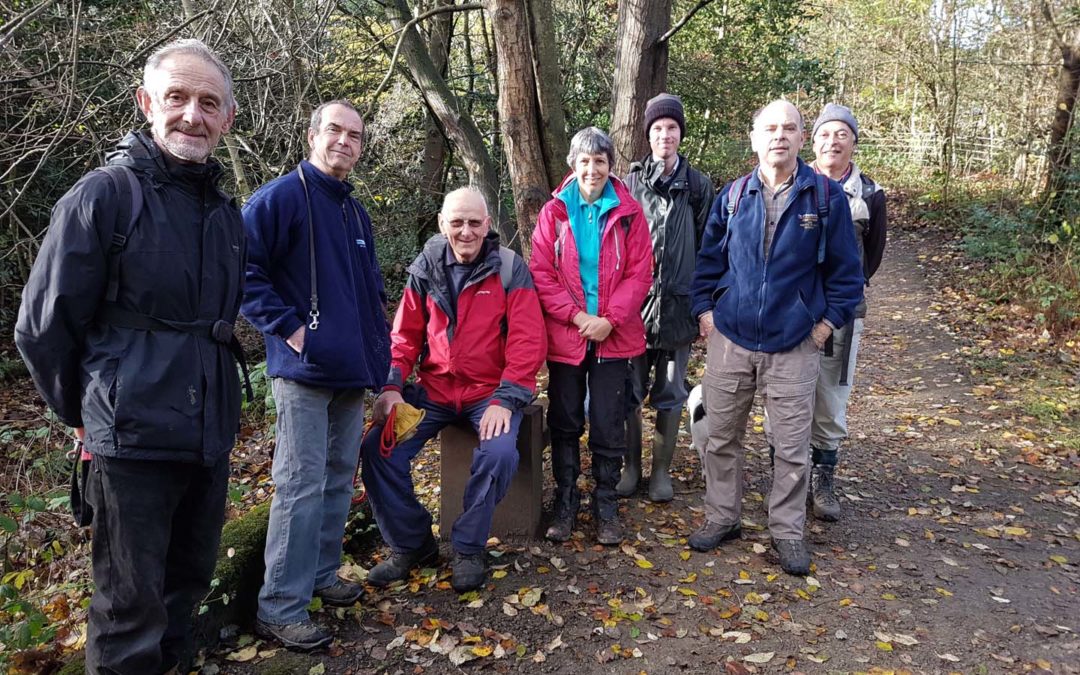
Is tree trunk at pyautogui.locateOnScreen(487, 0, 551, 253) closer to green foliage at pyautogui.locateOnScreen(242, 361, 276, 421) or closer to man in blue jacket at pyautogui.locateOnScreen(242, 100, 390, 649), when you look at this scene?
green foliage at pyautogui.locateOnScreen(242, 361, 276, 421)

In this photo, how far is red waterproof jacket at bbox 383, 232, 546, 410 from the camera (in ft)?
12.4

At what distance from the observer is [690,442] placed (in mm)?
5895

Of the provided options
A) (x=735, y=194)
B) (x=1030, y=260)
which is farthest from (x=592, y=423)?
(x=1030, y=260)

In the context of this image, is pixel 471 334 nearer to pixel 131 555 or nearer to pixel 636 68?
pixel 131 555

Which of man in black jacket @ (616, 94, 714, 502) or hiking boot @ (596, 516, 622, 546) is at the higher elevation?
man in black jacket @ (616, 94, 714, 502)

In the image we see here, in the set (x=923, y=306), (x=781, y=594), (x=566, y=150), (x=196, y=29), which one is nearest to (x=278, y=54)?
(x=196, y=29)

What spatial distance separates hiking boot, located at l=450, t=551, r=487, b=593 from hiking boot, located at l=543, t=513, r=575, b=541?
1.85 feet

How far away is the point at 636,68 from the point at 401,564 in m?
4.25

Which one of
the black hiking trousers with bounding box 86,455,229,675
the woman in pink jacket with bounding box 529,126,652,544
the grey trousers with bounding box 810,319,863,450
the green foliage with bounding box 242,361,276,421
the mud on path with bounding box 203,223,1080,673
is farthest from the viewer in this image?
the green foliage with bounding box 242,361,276,421

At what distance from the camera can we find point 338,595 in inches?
139

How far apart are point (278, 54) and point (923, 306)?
9698 millimetres

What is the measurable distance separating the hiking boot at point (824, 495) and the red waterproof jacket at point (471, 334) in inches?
83.1

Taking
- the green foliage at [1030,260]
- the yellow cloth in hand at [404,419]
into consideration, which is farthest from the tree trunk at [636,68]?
the green foliage at [1030,260]

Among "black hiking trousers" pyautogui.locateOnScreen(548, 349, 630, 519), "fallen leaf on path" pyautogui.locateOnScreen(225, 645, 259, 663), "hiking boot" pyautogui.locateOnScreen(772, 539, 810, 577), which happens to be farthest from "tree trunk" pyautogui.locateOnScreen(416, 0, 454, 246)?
"fallen leaf on path" pyautogui.locateOnScreen(225, 645, 259, 663)
